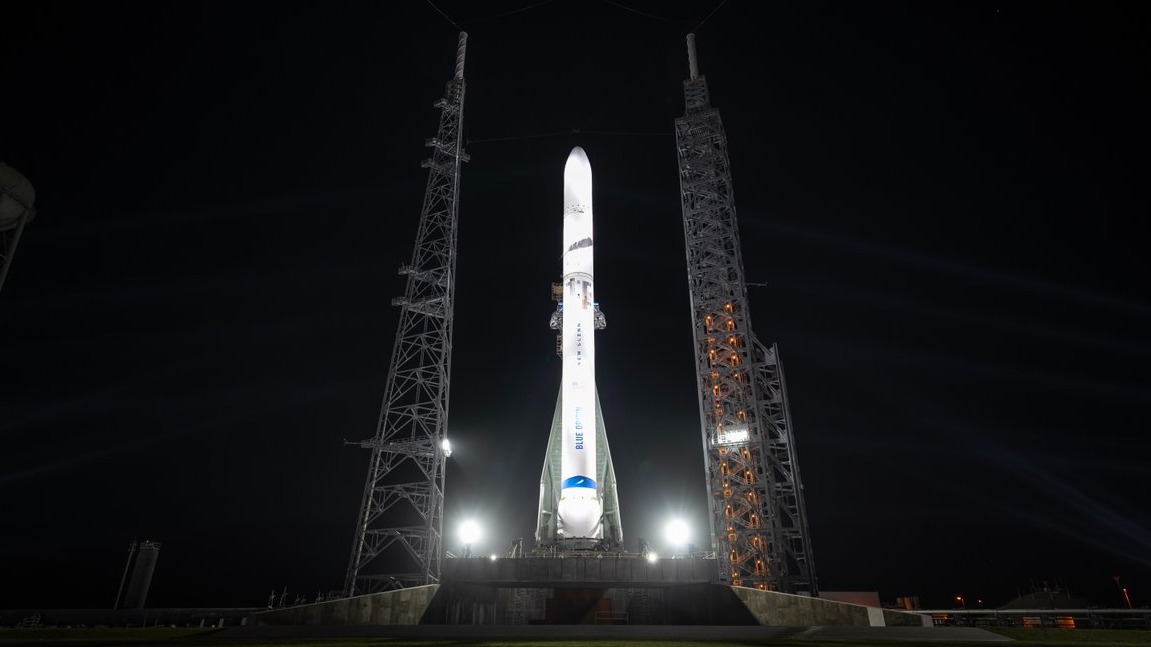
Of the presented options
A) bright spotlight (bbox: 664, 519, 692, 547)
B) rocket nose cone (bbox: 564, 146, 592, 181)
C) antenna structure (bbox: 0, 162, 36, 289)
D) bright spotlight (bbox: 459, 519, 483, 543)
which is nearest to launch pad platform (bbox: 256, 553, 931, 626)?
bright spotlight (bbox: 459, 519, 483, 543)

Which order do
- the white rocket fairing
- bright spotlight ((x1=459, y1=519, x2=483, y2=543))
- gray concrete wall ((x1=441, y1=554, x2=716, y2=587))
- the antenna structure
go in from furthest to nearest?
1. bright spotlight ((x1=459, y1=519, x2=483, y2=543))
2. the white rocket fairing
3. gray concrete wall ((x1=441, y1=554, x2=716, y2=587))
4. the antenna structure

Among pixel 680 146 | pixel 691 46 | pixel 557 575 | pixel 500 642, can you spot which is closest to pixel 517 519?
pixel 557 575

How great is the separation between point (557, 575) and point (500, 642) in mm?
10993

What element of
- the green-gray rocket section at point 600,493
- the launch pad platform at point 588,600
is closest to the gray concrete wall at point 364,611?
the launch pad platform at point 588,600

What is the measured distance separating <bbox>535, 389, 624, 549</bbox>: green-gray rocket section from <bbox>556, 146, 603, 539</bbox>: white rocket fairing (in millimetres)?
1125

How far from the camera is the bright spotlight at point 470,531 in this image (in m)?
26.0

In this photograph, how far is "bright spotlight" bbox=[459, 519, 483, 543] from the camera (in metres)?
26.0

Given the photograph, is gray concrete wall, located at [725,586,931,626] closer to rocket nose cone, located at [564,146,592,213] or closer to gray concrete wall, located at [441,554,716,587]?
gray concrete wall, located at [441,554,716,587]

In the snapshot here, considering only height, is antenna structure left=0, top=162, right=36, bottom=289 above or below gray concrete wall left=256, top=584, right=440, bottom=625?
above

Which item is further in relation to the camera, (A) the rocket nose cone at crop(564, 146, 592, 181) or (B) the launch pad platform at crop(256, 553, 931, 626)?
(A) the rocket nose cone at crop(564, 146, 592, 181)

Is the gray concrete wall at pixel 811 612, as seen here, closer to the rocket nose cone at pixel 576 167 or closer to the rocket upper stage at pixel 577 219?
the rocket upper stage at pixel 577 219

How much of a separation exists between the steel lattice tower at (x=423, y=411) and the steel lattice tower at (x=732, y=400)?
13.4 metres

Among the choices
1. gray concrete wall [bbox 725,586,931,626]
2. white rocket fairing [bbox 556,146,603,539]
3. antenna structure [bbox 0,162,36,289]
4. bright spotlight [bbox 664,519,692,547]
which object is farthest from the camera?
bright spotlight [bbox 664,519,692,547]

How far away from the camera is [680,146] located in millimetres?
41594
